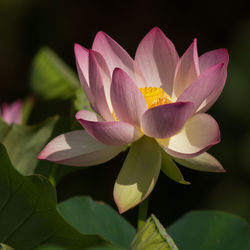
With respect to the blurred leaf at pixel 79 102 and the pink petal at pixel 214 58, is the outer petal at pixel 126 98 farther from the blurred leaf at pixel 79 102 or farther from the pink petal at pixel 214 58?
the blurred leaf at pixel 79 102

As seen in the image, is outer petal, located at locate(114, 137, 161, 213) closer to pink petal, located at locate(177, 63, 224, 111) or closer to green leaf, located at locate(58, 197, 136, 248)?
pink petal, located at locate(177, 63, 224, 111)

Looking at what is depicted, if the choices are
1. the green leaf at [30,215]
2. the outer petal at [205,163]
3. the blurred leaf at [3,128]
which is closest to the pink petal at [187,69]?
the outer petal at [205,163]

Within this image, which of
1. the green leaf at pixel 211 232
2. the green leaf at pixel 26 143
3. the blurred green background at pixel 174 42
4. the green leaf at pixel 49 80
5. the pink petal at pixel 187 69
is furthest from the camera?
the blurred green background at pixel 174 42

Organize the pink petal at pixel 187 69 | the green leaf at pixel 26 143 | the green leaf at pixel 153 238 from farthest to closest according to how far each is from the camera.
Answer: the green leaf at pixel 26 143, the pink petal at pixel 187 69, the green leaf at pixel 153 238

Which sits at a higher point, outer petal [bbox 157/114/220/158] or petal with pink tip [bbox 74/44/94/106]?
petal with pink tip [bbox 74/44/94/106]

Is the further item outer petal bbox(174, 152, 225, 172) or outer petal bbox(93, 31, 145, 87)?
outer petal bbox(93, 31, 145, 87)

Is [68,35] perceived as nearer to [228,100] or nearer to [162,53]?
[228,100]

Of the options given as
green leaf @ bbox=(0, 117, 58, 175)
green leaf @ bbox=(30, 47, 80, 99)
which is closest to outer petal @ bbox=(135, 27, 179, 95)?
green leaf @ bbox=(0, 117, 58, 175)
